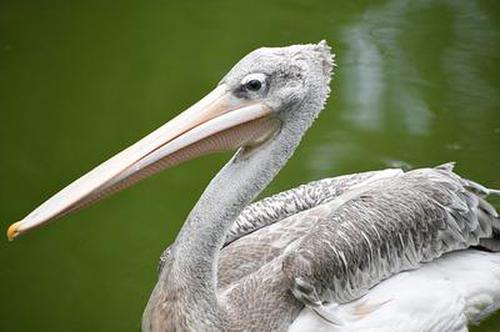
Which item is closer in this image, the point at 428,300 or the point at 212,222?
the point at 212,222

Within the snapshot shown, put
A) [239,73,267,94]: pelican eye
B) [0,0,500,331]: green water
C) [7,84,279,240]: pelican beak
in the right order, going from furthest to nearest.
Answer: [0,0,500,331]: green water → [239,73,267,94]: pelican eye → [7,84,279,240]: pelican beak

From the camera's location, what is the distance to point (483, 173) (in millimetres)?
5055

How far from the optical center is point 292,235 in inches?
151

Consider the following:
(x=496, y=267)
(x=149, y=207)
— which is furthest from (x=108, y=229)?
(x=496, y=267)

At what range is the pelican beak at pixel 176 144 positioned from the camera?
312 centimetres

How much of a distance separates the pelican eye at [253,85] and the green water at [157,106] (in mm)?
1408

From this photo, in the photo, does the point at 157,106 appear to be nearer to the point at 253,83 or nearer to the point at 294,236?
the point at 294,236

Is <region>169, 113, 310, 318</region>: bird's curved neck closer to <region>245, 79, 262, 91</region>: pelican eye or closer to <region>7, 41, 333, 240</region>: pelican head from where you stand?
<region>7, 41, 333, 240</region>: pelican head

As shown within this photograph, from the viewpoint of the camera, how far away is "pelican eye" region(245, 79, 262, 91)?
130 inches

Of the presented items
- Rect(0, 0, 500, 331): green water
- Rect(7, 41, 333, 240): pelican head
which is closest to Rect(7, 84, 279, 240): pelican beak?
Rect(7, 41, 333, 240): pelican head

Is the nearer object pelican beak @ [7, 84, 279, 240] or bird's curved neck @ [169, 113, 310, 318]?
pelican beak @ [7, 84, 279, 240]

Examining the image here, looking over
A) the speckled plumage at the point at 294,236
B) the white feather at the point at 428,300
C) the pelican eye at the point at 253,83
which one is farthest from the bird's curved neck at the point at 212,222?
the white feather at the point at 428,300

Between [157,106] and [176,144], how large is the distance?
236cm

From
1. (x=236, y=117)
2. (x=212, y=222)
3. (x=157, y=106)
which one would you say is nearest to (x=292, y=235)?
(x=212, y=222)
